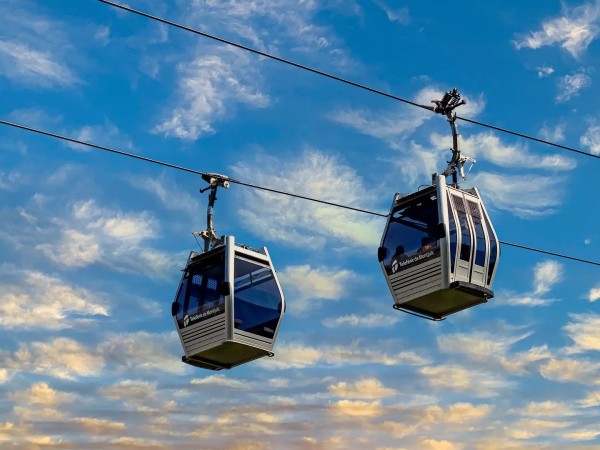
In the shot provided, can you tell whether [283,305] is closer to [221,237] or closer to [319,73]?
[221,237]

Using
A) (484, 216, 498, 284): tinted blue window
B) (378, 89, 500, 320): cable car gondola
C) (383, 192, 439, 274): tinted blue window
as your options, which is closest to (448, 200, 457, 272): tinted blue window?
(378, 89, 500, 320): cable car gondola

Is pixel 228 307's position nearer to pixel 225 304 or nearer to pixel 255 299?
pixel 225 304

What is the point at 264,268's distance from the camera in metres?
25.7

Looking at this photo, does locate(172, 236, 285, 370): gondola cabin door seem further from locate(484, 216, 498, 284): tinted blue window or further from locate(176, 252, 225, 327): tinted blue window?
locate(484, 216, 498, 284): tinted blue window

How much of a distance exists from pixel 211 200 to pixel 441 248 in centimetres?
546

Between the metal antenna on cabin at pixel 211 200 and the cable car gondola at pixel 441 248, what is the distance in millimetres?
3870

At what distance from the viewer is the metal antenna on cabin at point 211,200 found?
25.3 metres

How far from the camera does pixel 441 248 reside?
24172 millimetres

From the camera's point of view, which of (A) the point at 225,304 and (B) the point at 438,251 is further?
(A) the point at 225,304

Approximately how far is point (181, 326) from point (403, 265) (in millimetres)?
5260

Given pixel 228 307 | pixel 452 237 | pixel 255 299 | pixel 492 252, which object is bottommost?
pixel 228 307

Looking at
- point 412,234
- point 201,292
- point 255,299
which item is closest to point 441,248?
point 412,234

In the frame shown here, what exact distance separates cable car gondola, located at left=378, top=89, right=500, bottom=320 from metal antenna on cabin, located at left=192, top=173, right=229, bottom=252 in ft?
12.7

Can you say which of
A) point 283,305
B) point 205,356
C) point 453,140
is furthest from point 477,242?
point 205,356
